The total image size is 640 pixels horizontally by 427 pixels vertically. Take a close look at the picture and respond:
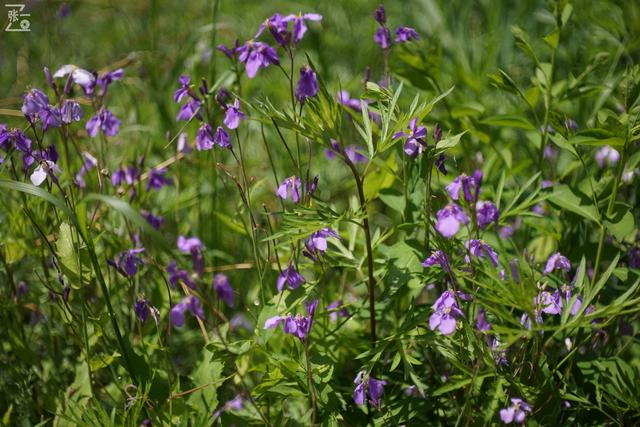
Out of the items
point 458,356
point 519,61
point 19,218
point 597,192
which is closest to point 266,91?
point 519,61

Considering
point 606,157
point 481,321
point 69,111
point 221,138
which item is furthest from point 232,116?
point 606,157

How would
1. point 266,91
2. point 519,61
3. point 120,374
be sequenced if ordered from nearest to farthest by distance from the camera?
point 120,374 → point 266,91 → point 519,61

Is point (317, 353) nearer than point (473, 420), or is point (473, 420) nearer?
point (473, 420)

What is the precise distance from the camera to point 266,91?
407 centimetres

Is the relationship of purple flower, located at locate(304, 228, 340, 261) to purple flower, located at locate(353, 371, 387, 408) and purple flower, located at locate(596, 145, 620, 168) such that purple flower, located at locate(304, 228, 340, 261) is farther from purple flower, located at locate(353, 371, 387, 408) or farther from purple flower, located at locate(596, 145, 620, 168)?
purple flower, located at locate(596, 145, 620, 168)

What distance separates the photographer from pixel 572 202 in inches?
84.4

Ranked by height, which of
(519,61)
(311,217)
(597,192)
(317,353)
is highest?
(311,217)

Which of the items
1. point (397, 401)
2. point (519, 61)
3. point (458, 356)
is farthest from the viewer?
point (519, 61)

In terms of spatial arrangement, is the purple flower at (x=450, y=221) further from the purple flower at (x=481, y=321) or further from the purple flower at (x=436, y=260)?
the purple flower at (x=481, y=321)

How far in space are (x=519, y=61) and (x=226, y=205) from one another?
2237 millimetres

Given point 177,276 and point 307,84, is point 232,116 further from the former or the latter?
point 177,276

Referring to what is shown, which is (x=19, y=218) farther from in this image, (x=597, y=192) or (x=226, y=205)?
(x=597, y=192)

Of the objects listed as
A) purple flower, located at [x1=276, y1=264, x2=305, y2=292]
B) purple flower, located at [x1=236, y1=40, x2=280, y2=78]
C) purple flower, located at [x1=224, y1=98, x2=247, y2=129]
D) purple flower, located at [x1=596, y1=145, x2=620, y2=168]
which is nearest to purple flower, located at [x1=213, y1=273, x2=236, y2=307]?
purple flower, located at [x1=276, y1=264, x2=305, y2=292]

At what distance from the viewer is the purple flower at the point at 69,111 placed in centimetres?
210
